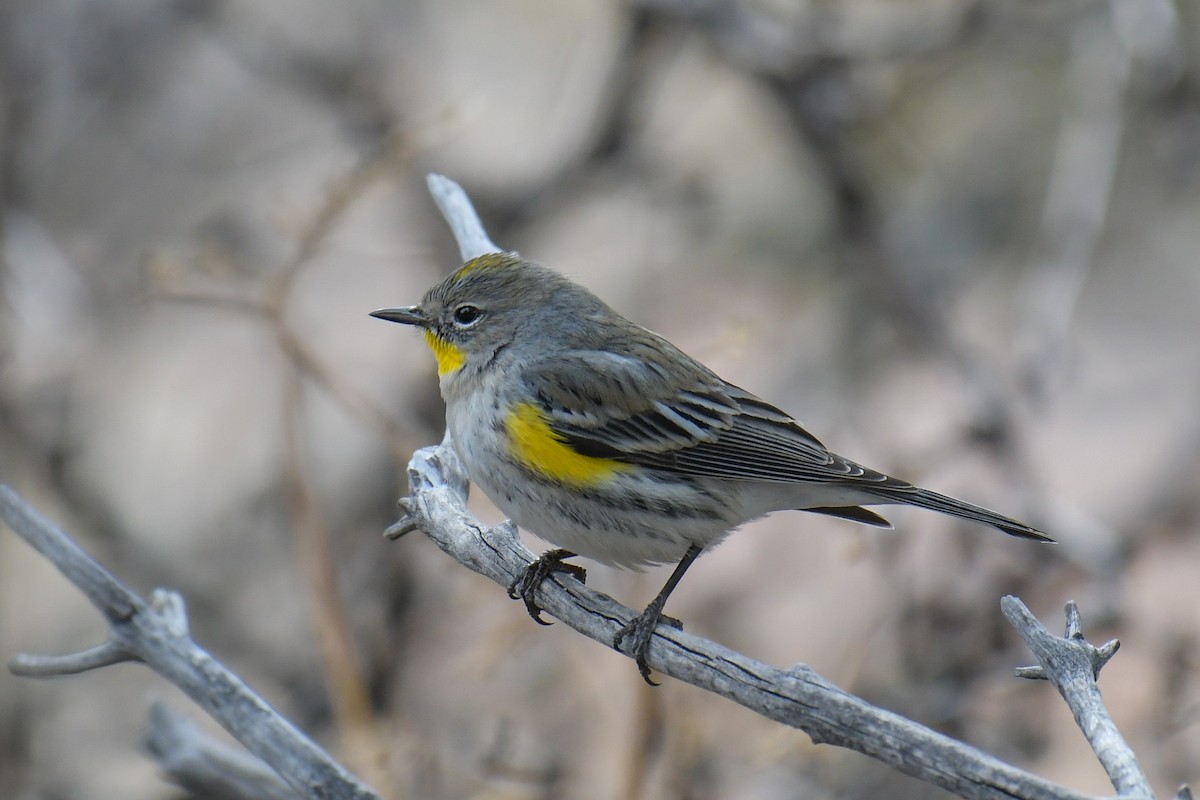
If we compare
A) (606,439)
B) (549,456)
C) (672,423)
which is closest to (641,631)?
(549,456)

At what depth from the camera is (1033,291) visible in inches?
283

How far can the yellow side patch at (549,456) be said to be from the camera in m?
4.05

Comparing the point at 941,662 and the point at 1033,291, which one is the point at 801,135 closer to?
the point at 1033,291

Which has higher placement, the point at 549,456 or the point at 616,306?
the point at 616,306

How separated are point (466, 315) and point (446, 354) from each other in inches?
6.4

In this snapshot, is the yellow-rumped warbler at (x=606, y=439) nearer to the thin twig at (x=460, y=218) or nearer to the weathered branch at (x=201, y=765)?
the thin twig at (x=460, y=218)

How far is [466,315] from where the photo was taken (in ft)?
15.6

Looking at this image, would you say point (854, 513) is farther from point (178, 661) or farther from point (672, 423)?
point (178, 661)

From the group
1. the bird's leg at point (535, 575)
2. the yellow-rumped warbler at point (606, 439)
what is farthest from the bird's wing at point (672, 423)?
the bird's leg at point (535, 575)

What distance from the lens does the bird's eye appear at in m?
4.72

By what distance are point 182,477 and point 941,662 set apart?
16.7 feet

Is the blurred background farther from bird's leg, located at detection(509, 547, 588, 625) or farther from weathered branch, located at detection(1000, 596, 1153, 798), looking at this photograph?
weathered branch, located at detection(1000, 596, 1153, 798)

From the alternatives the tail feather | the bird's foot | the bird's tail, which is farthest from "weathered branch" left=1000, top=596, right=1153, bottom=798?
the tail feather

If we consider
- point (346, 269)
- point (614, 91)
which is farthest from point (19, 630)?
point (614, 91)
